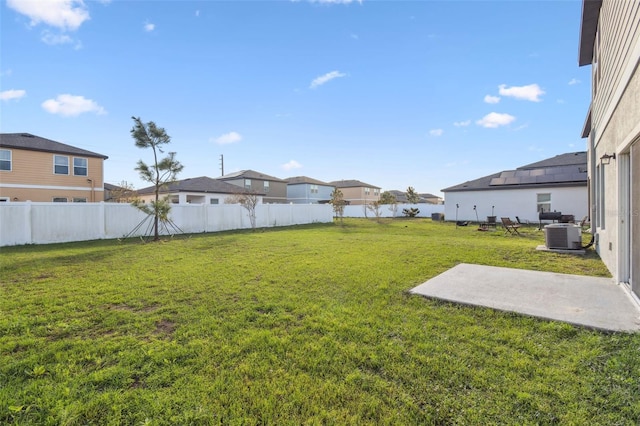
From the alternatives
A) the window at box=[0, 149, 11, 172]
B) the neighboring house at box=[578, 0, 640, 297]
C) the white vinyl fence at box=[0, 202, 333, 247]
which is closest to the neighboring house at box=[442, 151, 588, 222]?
the neighboring house at box=[578, 0, 640, 297]

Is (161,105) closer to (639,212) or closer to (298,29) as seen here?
(298,29)

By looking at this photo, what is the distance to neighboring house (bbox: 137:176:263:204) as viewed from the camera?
24.9 meters

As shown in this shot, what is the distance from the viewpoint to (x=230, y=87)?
47.5ft

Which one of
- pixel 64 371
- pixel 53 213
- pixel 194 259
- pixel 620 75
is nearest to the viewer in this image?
pixel 64 371

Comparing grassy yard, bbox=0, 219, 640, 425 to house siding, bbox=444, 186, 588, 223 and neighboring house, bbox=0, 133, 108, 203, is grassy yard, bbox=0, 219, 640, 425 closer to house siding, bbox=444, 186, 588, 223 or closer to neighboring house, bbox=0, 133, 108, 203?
neighboring house, bbox=0, 133, 108, 203

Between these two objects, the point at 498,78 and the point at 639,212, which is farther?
the point at 498,78

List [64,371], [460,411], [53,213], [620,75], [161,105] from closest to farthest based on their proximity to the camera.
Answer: [460,411], [64,371], [620,75], [53,213], [161,105]

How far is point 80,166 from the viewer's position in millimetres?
18688

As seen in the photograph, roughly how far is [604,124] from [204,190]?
84.3 ft

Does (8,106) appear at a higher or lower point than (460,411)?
higher

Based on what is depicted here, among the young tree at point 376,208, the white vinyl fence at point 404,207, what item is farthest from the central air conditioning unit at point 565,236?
the white vinyl fence at point 404,207

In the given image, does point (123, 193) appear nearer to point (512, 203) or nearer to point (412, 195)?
point (512, 203)

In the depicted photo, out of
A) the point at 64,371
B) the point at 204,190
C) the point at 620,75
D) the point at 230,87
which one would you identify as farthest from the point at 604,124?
the point at 204,190

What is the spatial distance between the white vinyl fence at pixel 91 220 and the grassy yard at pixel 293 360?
25.7 feet
